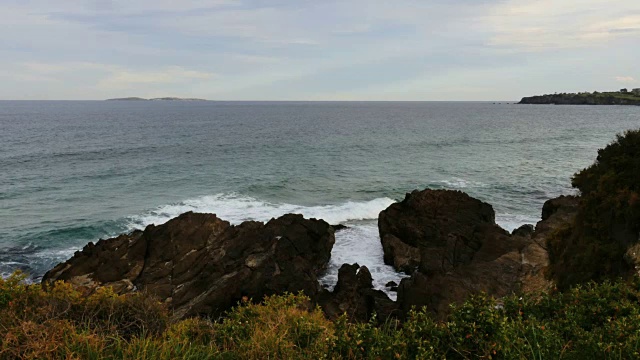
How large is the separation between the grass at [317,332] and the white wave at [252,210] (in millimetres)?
27120

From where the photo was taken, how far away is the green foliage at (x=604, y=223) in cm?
1448

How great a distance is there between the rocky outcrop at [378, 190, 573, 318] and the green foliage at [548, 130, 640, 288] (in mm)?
2014

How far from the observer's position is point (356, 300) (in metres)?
20.2

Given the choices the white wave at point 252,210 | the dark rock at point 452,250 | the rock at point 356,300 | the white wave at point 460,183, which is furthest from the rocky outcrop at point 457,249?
the white wave at point 460,183

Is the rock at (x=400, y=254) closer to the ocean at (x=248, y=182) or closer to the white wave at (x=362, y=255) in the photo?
the white wave at (x=362, y=255)

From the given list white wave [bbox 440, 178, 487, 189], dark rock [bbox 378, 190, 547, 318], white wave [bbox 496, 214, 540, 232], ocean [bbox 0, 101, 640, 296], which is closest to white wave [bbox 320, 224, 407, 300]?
ocean [bbox 0, 101, 640, 296]

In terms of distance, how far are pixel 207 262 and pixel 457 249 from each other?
14.5 m

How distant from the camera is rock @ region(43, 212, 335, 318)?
805 inches

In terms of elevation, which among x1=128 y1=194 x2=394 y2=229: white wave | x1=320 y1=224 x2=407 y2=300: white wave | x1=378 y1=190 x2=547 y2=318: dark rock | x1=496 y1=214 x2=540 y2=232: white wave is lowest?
x1=320 y1=224 x2=407 y2=300: white wave

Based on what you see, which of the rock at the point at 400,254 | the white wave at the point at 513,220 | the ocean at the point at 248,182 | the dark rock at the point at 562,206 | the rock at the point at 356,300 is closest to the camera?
Result: the rock at the point at 356,300

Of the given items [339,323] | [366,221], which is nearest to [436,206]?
[366,221]

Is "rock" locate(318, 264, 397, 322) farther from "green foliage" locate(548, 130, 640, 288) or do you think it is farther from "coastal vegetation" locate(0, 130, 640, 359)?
"green foliage" locate(548, 130, 640, 288)

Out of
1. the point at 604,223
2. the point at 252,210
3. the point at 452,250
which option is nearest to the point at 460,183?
the point at 252,210

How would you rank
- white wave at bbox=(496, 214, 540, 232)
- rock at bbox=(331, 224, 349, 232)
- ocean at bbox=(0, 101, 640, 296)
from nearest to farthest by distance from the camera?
ocean at bbox=(0, 101, 640, 296) < rock at bbox=(331, 224, 349, 232) < white wave at bbox=(496, 214, 540, 232)
